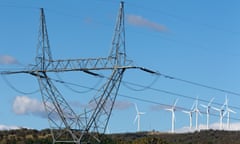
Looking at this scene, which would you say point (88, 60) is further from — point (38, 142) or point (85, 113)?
point (38, 142)

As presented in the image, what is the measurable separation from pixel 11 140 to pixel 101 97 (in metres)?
105

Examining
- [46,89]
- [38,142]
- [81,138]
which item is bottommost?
[81,138]

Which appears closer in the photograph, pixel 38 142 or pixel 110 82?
pixel 110 82

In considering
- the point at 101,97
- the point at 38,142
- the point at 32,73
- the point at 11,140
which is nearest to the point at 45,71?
the point at 32,73

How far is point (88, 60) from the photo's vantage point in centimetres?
7612

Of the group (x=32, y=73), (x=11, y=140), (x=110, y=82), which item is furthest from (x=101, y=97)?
(x=11, y=140)

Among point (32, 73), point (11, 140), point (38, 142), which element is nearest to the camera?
point (32, 73)

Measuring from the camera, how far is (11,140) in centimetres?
17900

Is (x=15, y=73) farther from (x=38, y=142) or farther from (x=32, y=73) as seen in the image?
(x=38, y=142)

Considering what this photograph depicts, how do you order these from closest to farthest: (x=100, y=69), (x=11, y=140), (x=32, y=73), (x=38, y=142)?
(x=100, y=69)
(x=32, y=73)
(x=38, y=142)
(x=11, y=140)

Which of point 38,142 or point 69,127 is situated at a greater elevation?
point 38,142

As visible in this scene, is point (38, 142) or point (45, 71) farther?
point (38, 142)

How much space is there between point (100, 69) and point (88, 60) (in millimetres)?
1578

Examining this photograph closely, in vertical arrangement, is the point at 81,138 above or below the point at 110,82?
below
